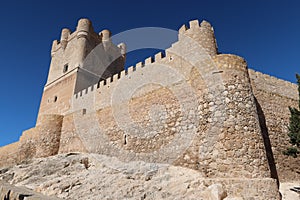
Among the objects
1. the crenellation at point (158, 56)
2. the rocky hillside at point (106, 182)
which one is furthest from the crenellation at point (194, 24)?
the rocky hillside at point (106, 182)

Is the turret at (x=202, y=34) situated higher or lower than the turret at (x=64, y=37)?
lower

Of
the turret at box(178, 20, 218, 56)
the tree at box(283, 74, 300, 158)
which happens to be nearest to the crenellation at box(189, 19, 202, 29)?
the turret at box(178, 20, 218, 56)

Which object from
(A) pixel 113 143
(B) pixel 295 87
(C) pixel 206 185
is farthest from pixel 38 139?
(B) pixel 295 87

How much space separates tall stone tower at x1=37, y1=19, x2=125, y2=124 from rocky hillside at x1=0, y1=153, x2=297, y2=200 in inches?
269

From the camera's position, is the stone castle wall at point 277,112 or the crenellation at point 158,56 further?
the crenellation at point 158,56

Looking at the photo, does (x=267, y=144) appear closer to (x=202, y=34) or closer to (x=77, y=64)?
(x=202, y=34)

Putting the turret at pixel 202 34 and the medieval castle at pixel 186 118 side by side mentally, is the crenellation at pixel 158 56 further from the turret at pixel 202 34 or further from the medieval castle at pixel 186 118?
the turret at pixel 202 34

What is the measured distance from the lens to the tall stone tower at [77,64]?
1546cm

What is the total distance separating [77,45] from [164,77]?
10.6 m

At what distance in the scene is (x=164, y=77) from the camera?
9.27 m

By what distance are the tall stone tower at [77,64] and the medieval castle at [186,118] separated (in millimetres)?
148

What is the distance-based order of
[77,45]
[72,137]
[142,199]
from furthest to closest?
[77,45] < [72,137] < [142,199]

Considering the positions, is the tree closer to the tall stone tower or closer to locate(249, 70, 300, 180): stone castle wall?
locate(249, 70, 300, 180): stone castle wall

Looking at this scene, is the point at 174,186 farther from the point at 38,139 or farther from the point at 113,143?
the point at 38,139
